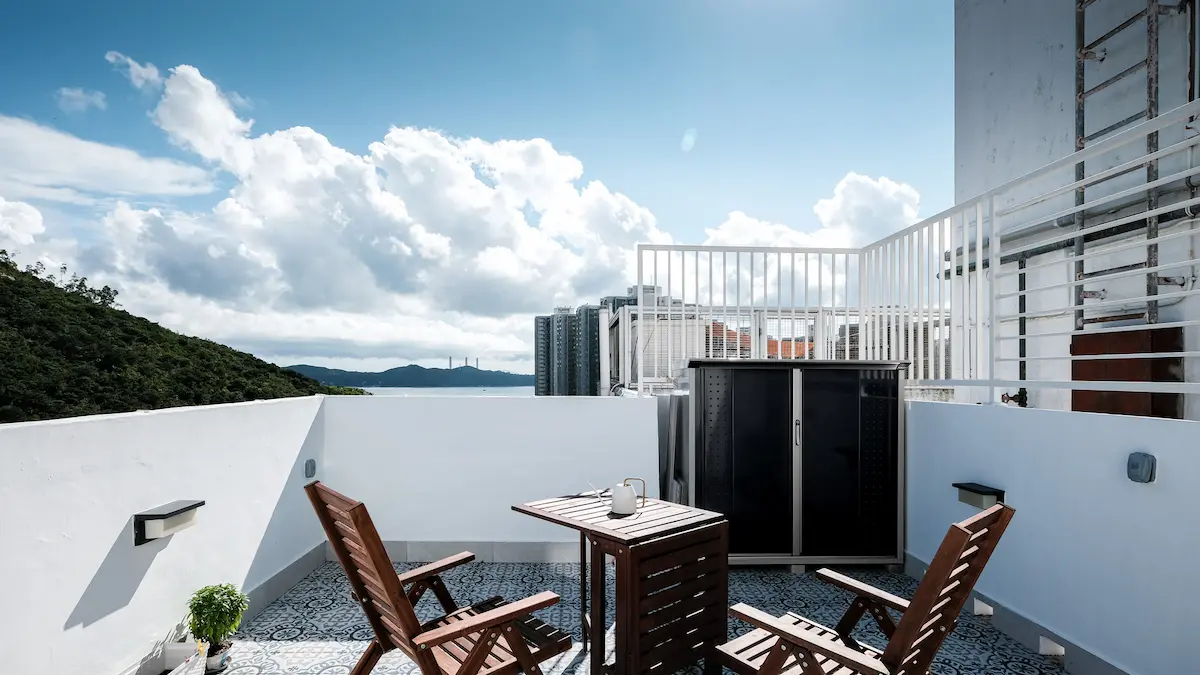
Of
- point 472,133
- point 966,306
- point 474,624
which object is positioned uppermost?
point 472,133

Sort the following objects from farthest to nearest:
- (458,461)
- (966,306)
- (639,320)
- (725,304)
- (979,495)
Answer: (725,304) < (639,320) < (458,461) < (966,306) < (979,495)

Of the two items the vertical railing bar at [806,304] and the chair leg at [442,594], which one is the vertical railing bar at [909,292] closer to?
the vertical railing bar at [806,304]

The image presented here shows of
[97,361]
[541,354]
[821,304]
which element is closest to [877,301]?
[821,304]

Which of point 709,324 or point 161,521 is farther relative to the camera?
point 709,324

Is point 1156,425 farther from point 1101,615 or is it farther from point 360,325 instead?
point 360,325

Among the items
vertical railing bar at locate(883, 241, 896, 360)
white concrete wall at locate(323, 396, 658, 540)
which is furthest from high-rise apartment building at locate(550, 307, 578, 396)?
vertical railing bar at locate(883, 241, 896, 360)

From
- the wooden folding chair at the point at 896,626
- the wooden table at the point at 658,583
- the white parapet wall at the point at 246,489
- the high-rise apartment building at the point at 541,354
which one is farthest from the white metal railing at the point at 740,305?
the high-rise apartment building at the point at 541,354

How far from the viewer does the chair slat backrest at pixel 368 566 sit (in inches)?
82.4

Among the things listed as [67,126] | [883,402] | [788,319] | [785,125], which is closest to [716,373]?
[883,402]

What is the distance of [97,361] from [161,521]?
60.3 ft

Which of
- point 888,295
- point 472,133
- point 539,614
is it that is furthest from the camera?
point 472,133

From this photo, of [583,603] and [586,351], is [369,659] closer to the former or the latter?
[583,603]

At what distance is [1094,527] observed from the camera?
110 inches

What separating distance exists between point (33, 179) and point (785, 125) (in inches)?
642
